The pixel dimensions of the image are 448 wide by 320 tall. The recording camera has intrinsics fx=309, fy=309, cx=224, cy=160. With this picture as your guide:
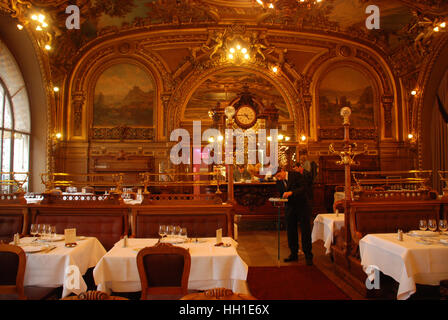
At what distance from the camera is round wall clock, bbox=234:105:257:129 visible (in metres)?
12.4

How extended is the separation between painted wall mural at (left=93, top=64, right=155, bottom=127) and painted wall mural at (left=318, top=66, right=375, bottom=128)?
299 inches

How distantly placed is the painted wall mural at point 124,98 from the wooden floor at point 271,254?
285 inches

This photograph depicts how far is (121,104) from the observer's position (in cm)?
1323

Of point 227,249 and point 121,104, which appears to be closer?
point 227,249

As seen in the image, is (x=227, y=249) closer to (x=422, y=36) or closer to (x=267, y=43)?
(x=267, y=43)

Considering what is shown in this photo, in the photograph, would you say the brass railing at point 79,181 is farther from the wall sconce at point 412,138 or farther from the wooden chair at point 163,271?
the wall sconce at point 412,138

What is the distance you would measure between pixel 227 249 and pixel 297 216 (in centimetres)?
302

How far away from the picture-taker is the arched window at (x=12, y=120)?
35.0 feet

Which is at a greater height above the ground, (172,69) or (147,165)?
(172,69)

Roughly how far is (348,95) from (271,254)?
9.82 meters

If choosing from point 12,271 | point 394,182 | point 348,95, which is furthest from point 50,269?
point 348,95

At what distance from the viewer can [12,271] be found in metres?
2.91
